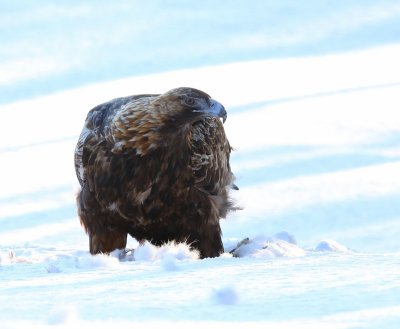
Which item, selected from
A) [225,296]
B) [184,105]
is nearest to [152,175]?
[184,105]

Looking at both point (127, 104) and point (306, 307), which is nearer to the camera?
point (306, 307)

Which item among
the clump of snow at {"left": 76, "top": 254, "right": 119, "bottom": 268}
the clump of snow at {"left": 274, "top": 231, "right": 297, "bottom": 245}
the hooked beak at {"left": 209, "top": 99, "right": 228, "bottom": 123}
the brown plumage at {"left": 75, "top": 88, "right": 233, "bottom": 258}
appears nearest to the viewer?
the clump of snow at {"left": 76, "top": 254, "right": 119, "bottom": 268}

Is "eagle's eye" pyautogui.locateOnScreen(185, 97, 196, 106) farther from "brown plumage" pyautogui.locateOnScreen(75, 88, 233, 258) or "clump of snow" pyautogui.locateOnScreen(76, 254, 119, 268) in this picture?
"clump of snow" pyautogui.locateOnScreen(76, 254, 119, 268)

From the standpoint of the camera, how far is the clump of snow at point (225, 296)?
512 centimetres

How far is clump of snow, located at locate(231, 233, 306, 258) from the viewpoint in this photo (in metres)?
7.68

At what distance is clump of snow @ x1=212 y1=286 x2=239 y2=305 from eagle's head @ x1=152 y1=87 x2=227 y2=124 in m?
3.16

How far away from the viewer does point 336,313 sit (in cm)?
483

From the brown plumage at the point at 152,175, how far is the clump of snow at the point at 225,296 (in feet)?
9.67

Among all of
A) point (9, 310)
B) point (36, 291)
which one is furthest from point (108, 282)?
point (9, 310)

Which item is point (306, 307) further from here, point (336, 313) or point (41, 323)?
point (41, 323)

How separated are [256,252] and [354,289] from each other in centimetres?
257

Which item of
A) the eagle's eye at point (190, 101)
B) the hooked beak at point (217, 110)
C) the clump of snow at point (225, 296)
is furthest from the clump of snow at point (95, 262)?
the clump of snow at point (225, 296)

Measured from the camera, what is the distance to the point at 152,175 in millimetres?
8227

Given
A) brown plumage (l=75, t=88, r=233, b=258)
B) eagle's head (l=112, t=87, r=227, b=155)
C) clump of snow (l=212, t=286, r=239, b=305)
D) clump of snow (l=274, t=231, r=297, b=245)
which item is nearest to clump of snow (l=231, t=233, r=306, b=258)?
clump of snow (l=274, t=231, r=297, b=245)
